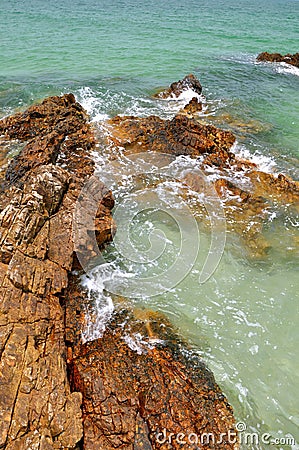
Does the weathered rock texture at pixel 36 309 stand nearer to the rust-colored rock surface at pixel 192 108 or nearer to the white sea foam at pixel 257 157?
the white sea foam at pixel 257 157

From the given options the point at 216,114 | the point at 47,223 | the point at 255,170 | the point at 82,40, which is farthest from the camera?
the point at 82,40

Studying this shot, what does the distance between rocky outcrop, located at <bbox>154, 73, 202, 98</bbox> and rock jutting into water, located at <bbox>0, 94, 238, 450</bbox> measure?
15.7 metres

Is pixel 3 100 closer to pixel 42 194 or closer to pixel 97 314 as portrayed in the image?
pixel 42 194

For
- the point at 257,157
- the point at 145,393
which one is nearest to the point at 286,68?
the point at 257,157

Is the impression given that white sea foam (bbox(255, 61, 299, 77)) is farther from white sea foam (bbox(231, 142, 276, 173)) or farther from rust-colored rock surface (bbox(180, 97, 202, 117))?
white sea foam (bbox(231, 142, 276, 173))

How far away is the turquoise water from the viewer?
7482 millimetres

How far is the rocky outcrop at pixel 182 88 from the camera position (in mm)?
22219

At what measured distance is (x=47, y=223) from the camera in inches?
331

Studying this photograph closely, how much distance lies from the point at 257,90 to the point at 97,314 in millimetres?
22557

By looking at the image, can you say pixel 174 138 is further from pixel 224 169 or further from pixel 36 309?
pixel 36 309

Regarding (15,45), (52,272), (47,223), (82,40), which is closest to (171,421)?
Answer: (52,272)

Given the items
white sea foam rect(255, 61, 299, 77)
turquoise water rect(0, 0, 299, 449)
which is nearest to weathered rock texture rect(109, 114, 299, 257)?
turquoise water rect(0, 0, 299, 449)

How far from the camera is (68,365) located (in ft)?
21.0

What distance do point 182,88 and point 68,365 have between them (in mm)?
20524
